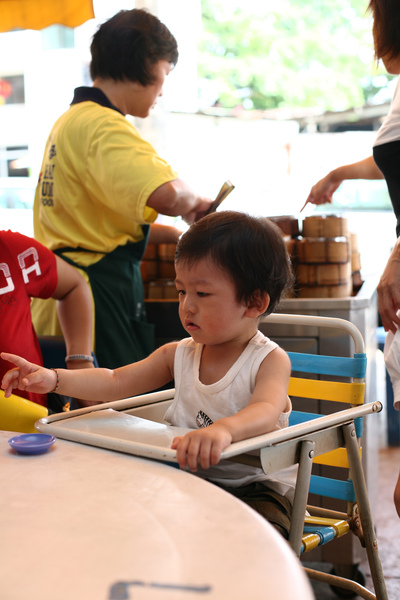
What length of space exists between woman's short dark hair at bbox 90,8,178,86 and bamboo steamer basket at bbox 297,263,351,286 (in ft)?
2.89

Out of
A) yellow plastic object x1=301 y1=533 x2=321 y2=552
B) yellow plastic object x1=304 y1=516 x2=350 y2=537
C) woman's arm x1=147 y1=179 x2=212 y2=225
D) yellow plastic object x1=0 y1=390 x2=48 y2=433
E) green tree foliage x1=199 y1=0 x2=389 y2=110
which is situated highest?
green tree foliage x1=199 y1=0 x2=389 y2=110

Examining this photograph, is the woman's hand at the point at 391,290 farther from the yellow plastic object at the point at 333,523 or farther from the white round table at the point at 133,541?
the white round table at the point at 133,541

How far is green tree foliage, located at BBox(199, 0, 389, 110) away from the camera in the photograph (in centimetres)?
1521

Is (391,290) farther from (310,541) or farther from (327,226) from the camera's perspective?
(327,226)

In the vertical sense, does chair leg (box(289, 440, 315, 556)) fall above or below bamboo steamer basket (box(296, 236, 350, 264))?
below

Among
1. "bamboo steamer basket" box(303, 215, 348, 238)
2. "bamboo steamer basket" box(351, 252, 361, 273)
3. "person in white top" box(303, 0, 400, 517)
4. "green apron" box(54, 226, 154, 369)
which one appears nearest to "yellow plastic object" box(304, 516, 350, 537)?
"person in white top" box(303, 0, 400, 517)

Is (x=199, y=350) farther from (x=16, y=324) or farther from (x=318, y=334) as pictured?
(x=318, y=334)

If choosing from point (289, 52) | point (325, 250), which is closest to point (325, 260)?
point (325, 250)

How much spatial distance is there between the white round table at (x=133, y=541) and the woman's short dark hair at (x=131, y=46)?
1.56 m

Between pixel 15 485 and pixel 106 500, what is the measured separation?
149 millimetres

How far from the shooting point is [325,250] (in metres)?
2.42

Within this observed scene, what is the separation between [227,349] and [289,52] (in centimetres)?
1545

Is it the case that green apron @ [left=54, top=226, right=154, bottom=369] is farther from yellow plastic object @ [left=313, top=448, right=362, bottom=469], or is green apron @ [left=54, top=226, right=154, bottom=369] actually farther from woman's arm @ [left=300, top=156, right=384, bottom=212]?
yellow plastic object @ [left=313, top=448, right=362, bottom=469]

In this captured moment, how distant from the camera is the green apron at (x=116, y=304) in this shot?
7.12 ft
